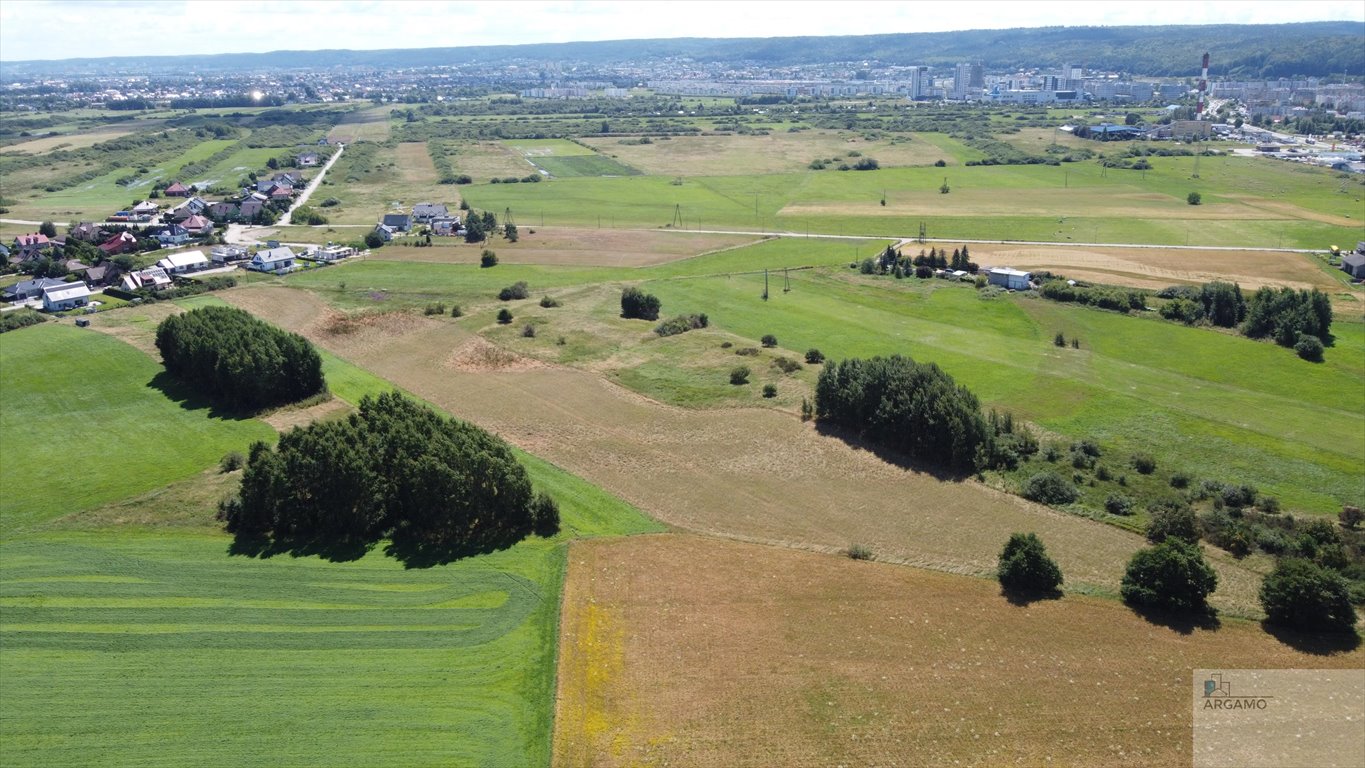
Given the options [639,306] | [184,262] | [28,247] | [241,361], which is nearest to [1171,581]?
[639,306]

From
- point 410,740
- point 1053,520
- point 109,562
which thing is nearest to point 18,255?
point 109,562

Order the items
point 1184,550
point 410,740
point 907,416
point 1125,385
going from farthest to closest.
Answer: point 1125,385 → point 907,416 → point 1184,550 → point 410,740

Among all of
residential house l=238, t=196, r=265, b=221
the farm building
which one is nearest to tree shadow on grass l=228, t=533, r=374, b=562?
the farm building

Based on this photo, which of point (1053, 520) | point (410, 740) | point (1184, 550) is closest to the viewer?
point (410, 740)

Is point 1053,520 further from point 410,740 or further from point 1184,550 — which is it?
point 410,740

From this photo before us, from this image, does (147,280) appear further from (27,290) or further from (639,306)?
(639,306)

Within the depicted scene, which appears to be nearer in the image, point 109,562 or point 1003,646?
point 1003,646

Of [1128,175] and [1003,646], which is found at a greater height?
[1128,175]
